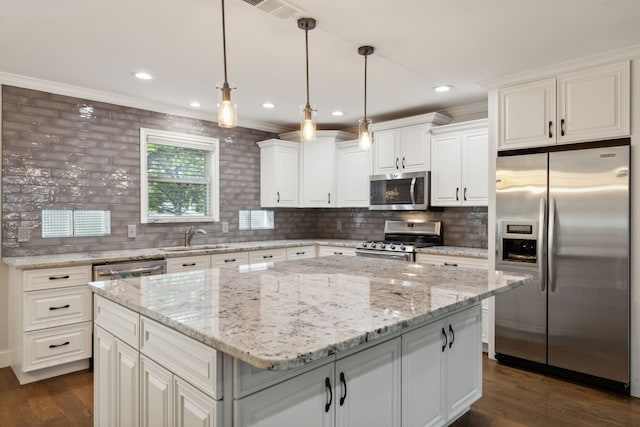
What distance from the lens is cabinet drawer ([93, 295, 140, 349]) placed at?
174 centimetres

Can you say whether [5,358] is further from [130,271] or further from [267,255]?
[267,255]

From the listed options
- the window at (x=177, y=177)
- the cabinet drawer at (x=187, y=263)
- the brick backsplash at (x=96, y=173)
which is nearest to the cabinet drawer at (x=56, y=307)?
the brick backsplash at (x=96, y=173)

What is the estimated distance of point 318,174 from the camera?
5.28m

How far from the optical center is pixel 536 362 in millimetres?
3252

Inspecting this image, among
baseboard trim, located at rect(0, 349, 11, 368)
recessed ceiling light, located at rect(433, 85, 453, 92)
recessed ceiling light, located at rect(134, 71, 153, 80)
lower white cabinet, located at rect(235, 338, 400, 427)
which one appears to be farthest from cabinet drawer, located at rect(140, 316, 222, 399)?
recessed ceiling light, located at rect(433, 85, 453, 92)

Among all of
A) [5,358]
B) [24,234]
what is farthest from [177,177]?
[5,358]

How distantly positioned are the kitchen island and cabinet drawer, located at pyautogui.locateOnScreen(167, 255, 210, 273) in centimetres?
153

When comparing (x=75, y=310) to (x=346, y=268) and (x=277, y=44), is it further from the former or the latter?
(x=277, y=44)

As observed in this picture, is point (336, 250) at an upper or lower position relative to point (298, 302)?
lower

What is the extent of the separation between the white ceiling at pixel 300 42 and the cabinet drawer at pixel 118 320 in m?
1.65

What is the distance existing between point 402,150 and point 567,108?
1783 mm

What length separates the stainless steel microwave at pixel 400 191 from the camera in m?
4.39

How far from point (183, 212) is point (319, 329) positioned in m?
3.63

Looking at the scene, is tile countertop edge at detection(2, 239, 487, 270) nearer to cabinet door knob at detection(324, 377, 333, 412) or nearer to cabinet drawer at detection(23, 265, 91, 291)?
cabinet drawer at detection(23, 265, 91, 291)
